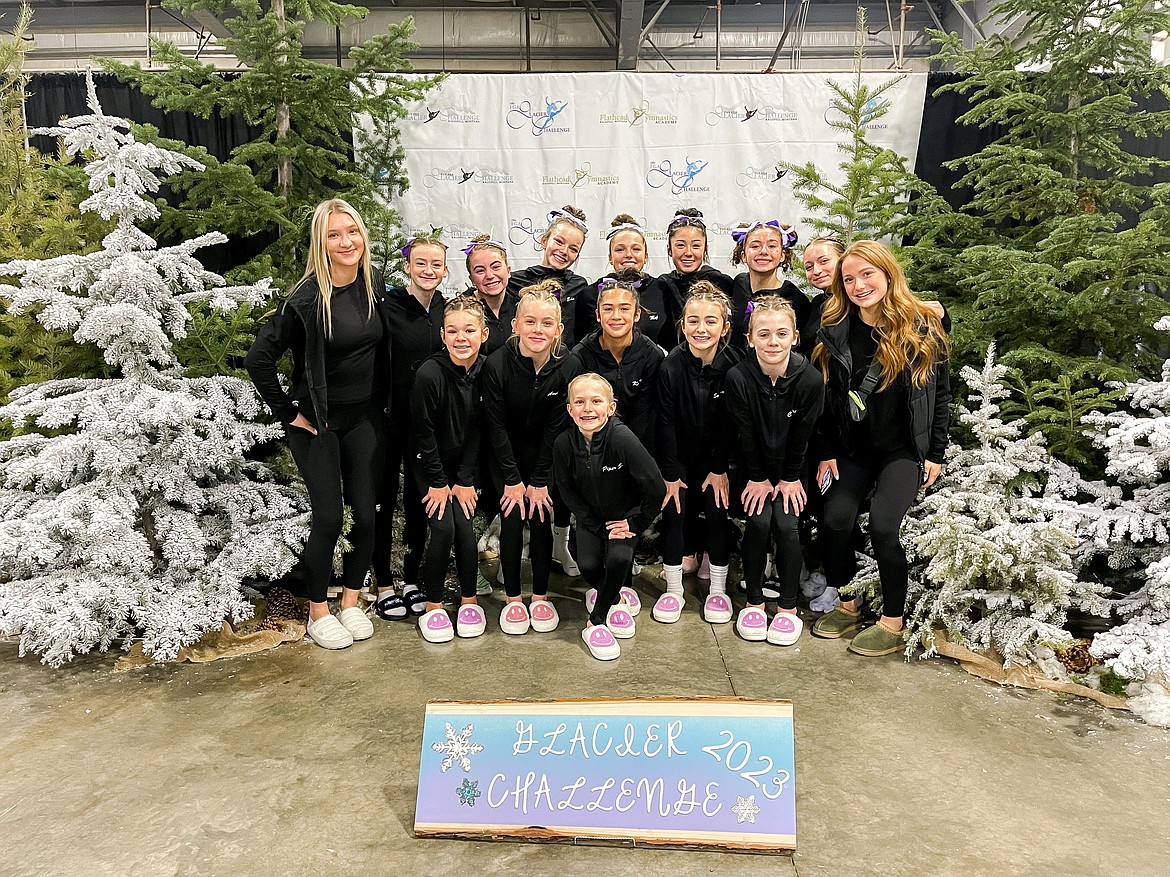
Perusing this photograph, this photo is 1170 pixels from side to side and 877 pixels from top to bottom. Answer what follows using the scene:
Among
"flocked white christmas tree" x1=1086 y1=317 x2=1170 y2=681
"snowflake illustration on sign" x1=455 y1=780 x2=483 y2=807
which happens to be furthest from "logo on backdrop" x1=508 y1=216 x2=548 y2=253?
"snowflake illustration on sign" x1=455 y1=780 x2=483 y2=807

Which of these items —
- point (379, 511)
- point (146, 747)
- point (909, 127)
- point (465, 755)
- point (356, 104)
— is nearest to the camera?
point (465, 755)

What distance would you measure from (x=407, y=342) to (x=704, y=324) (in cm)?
135

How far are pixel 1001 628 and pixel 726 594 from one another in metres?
1.21

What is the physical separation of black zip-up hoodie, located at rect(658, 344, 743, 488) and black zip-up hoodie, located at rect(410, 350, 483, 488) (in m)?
0.85

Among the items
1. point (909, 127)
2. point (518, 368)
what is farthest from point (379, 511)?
point (909, 127)

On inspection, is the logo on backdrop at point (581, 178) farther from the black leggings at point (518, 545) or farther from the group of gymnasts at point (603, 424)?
the black leggings at point (518, 545)

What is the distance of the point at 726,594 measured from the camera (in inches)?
151

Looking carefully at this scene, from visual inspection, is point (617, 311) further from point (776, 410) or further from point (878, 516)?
point (878, 516)

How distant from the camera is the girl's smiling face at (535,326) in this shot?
3.23 metres

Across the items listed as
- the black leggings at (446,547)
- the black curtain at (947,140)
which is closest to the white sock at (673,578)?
the black leggings at (446,547)

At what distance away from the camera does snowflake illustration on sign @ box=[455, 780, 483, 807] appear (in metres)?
2.24

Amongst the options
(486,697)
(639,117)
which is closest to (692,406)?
(486,697)

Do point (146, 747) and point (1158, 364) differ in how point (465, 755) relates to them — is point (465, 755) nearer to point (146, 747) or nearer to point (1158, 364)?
point (146, 747)

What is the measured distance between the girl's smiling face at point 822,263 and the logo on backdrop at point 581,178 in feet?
7.60
